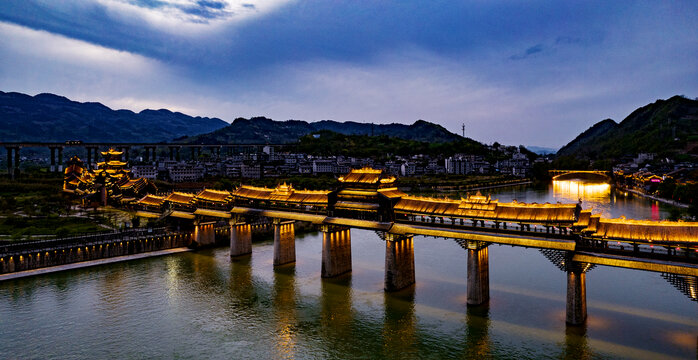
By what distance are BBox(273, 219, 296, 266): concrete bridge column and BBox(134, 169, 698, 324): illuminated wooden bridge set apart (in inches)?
4.4

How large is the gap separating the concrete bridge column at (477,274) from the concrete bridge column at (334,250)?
557 inches

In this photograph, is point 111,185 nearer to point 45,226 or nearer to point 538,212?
point 45,226

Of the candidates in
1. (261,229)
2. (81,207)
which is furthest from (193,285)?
(81,207)

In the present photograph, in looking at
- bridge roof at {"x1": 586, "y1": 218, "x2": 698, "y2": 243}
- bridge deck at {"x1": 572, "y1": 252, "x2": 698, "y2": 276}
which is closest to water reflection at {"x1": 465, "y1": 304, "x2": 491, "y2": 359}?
bridge deck at {"x1": 572, "y1": 252, "x2": 698, "y2": 276}

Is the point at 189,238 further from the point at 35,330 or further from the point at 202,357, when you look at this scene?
the point at 202,357

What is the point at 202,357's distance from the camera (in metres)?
29.5

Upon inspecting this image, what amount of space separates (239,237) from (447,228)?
2853cm

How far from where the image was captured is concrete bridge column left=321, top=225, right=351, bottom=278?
43781 millimetres

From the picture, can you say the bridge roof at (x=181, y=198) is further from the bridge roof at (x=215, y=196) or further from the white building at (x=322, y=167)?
the white building at (x=322, y=167)

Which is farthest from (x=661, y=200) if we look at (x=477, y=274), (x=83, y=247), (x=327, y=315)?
(x=83, y=247)

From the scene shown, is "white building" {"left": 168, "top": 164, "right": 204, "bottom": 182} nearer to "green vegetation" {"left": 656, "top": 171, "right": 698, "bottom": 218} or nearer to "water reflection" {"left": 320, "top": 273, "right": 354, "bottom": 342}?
"water reflection" {"left": 320, "top": 273, "right": 354, "bottom": 342}

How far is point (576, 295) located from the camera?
1178 inches

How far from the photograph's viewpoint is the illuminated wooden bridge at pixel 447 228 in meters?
28.2

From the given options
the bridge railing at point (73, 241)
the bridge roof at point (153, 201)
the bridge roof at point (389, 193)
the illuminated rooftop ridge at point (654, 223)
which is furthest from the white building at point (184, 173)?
the illuminated rooftop ridge at point (654, 223)
